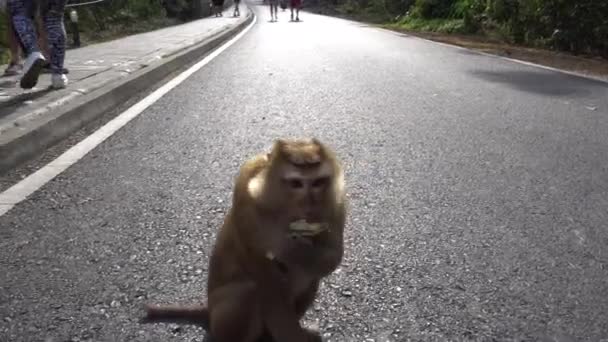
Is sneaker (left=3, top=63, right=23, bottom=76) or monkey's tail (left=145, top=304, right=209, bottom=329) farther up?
monkey's tail (left=145, top=304, right=209, bottom=329)

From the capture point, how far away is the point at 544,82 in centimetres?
927

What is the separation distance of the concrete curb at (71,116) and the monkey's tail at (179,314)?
97.5 inches

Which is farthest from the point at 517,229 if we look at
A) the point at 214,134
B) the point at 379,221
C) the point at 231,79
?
the point at 231,79

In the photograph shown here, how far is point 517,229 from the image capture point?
11.6 ft

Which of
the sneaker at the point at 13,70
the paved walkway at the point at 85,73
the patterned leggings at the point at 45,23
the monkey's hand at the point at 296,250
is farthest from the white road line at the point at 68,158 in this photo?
the monkey's hand at the point at 296,250

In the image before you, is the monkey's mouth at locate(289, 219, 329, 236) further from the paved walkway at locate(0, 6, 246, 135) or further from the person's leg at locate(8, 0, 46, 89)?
the person's leg at locate(8, 0, 46, 89)

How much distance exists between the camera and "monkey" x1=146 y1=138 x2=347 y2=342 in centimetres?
174

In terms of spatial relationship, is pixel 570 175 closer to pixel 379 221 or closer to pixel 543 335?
pixel 379 221

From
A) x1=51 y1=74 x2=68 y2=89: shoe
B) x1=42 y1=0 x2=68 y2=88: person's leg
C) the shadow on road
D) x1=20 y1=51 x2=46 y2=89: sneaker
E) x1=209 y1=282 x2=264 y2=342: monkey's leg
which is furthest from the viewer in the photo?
the shadow on road

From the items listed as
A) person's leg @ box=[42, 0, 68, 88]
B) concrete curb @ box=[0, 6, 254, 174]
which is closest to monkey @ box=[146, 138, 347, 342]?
concrete curb @ box=[0, 6, 254, 174]

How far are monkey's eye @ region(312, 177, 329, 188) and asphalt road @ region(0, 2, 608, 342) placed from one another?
826 mm

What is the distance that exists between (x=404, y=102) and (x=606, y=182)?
11.2 ft

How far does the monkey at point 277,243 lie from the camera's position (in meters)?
1.74

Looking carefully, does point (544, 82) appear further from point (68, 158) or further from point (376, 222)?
point (68, 158)
